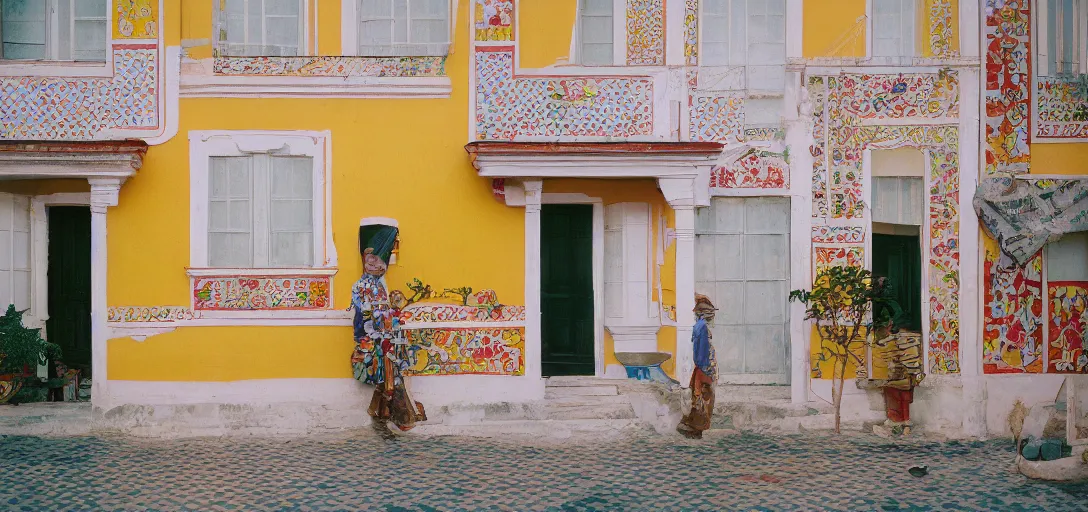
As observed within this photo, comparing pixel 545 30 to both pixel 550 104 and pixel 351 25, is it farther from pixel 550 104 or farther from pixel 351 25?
Result: pixel 351 25

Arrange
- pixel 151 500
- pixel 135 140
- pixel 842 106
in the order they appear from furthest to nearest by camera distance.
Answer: pixel 842 106
pixel 135 140
pixel 151 500

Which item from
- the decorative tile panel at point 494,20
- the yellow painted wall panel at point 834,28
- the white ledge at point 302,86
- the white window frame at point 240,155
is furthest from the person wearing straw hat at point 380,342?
the yellow painted wall panel at point 834,28

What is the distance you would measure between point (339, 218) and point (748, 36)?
480 centimetres

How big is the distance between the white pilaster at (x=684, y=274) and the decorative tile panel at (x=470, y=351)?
165cm

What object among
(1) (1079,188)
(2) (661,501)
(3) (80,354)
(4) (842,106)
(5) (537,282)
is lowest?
(2) (661,501)

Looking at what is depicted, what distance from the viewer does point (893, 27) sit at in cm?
1135

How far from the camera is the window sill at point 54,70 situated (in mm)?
10805

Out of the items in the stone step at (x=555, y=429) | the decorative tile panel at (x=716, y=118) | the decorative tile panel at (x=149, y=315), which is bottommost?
the stone step at (x=555, y=429)

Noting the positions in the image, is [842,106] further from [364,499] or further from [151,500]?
[151,500]

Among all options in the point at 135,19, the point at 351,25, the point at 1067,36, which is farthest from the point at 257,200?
the point at 1067,36

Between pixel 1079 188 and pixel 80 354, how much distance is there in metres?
11.1

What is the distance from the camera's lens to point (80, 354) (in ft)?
38.9

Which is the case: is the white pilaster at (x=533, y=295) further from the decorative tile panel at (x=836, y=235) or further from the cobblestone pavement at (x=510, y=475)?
the decorative tile panel at (x=836, y=235)

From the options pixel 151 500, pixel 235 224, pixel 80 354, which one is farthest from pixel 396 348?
pixel 80 354
